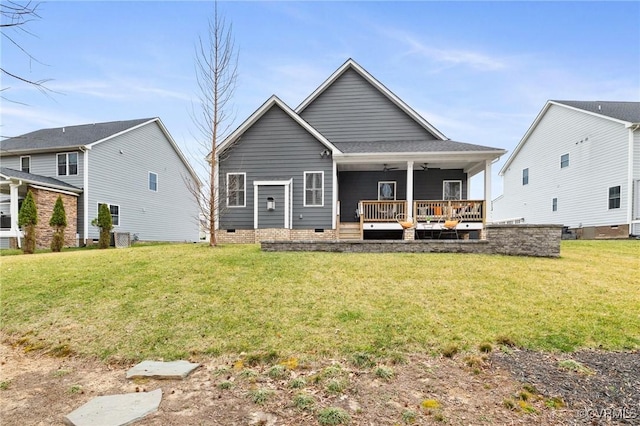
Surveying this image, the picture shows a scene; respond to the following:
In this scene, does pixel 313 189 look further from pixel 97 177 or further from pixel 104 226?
pixel 97 177

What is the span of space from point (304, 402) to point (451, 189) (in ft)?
46.7

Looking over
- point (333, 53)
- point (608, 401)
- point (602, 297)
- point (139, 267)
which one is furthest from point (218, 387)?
point (333, 53)

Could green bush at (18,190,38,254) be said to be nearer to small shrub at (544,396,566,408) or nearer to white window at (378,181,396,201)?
white window at (378,181,396,201)

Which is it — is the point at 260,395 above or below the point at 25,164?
below

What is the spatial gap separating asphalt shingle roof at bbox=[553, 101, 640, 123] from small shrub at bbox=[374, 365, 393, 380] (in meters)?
19.3

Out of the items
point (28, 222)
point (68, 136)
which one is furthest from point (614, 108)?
point (68, 136)

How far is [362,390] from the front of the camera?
10.7ft

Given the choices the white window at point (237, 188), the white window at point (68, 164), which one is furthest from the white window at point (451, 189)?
the white window at point (68, 164)

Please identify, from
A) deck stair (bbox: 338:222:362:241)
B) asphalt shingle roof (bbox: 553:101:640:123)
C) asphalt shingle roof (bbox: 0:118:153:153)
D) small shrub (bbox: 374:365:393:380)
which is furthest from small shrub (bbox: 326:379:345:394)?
asphalt shingle roof (bbox: 553:101:640:123)

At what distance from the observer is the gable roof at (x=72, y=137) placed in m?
17.6

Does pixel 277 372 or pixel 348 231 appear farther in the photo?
pixel 348 231

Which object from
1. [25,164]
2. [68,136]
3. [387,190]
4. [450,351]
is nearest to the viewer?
[450,351]

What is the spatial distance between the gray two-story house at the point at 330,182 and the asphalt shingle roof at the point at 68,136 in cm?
987

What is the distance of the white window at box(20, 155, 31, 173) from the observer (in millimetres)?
18312
